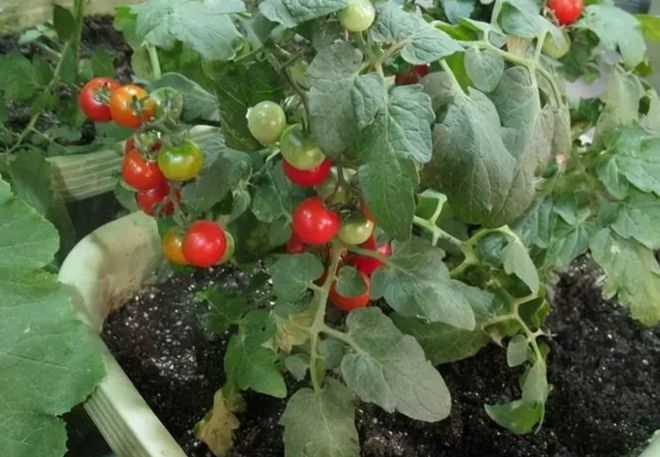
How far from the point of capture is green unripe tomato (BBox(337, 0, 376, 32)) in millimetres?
482

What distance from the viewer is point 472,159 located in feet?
1.70

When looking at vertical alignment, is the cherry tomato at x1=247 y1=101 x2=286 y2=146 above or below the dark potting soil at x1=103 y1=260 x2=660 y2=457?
above

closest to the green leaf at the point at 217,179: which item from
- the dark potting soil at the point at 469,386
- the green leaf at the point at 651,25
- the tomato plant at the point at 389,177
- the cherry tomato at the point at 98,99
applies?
the tomato plant at the point at 389,177

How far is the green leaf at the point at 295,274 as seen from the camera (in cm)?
60

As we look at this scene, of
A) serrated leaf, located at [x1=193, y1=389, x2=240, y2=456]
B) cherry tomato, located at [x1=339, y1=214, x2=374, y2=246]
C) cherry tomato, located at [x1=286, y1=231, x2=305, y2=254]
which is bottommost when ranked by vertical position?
serrated leaf, located at [x1=193, y1=389, x2=240, y2=456]

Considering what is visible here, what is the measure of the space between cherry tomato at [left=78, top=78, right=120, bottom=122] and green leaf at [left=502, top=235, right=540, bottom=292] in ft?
1.05

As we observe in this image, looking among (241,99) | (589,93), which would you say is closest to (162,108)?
(241,99)

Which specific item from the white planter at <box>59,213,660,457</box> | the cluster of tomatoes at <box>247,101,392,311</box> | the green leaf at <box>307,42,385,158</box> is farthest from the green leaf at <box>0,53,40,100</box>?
the green leaf at <box>307,42,385,158</box>

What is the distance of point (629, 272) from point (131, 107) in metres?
0.39

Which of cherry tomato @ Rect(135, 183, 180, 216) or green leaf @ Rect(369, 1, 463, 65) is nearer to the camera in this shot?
green leaf @ Rect(369, 1, 463, 65)

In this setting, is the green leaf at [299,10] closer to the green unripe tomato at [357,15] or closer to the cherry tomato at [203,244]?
the green unripe tomato at [357,15]

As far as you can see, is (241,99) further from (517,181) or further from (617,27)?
(617,27)

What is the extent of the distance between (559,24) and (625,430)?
360 mm

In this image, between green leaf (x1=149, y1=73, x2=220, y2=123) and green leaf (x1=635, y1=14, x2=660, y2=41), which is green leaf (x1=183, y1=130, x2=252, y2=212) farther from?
green leaf (x1=635, y1=14, x2=660, y2=41)
